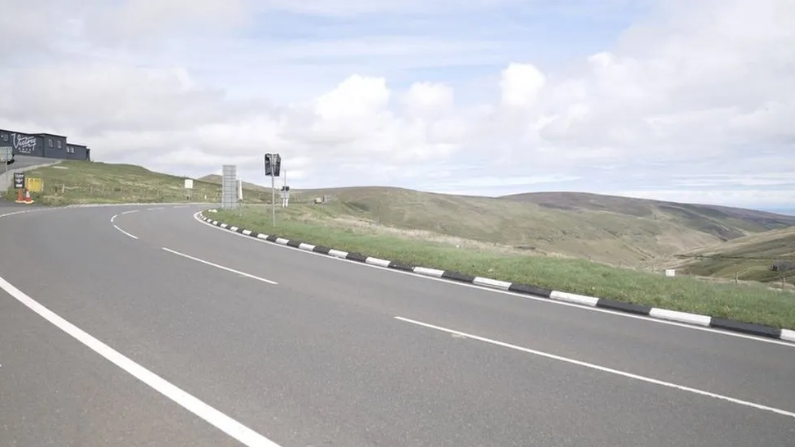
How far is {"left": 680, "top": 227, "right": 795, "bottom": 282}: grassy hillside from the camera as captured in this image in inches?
2511

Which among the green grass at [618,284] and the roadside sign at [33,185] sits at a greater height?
the roadside sign at [33,185]

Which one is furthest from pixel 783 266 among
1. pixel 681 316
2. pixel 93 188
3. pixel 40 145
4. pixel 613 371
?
pixel 40 145

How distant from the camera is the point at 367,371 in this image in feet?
21.3

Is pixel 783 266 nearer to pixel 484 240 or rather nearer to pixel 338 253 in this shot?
pixel 484 240

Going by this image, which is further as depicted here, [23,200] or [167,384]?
[23,200]

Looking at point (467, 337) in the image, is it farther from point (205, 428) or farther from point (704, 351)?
point (205, 428)

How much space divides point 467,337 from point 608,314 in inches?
144

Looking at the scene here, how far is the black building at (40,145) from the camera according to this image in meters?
95.7

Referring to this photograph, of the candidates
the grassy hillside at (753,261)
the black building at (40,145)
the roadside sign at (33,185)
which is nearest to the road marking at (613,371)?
the grassy hillside at (753,261)

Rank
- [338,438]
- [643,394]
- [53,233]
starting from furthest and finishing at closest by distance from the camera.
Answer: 1. [53,233]
2. [643,394]
3. [338,438]

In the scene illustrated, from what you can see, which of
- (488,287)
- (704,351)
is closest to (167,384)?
(704,351)

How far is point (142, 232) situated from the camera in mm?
23859

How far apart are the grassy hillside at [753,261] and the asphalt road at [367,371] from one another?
134 feet

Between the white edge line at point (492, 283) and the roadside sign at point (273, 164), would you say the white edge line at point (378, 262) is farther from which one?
the roadside sign at point (273, 164)
